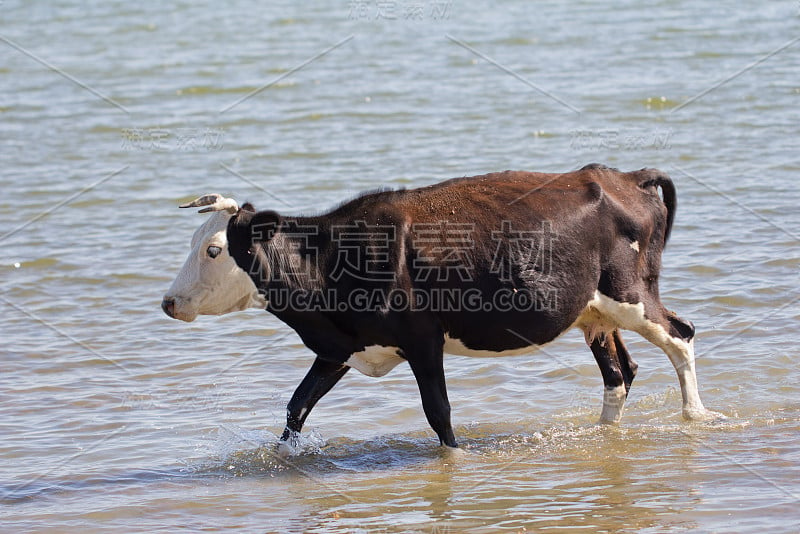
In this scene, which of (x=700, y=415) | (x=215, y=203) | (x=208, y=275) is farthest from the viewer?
(x=700, y=415)

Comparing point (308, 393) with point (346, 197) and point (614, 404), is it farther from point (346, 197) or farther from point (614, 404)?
point (346, 197)

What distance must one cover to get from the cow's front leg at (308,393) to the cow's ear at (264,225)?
99cm

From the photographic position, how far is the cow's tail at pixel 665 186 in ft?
27.1

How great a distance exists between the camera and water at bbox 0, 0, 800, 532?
716cm

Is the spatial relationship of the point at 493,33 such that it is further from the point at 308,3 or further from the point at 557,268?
the point at 557,268

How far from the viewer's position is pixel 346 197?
44.8 feet

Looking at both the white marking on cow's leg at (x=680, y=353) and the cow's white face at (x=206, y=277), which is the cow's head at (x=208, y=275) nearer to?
the cow's white face at (x=206, y=277)

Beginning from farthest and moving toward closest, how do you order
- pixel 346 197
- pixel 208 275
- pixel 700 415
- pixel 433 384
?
pixel 346 197, pixel 700 415, pixel 433 384, pixel 208 275

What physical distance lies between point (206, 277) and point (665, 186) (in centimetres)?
325

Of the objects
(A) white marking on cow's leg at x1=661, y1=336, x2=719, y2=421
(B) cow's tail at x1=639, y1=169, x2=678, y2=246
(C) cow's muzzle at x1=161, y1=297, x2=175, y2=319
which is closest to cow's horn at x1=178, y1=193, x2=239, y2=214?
(C) cow's muzzle at x1=161, y1=297, x2=175, y2=319

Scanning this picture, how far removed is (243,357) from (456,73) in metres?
11.9

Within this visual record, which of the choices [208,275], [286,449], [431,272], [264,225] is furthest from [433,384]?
[208,275]

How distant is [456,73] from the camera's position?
21.0 meters

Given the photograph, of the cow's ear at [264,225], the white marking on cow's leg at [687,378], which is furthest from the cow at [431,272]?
the white marking on cow's leg at [687,378]
